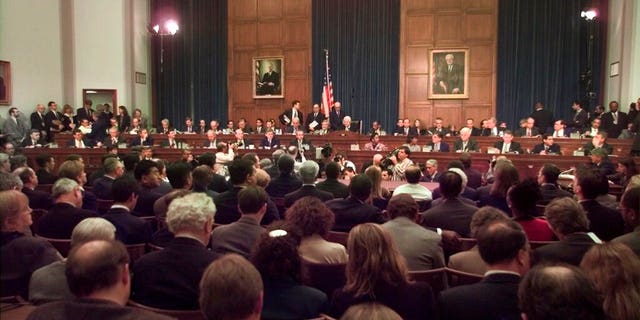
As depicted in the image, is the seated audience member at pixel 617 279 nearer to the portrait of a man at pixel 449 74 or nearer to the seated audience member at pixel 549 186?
the seated audience member at pixel 549 186

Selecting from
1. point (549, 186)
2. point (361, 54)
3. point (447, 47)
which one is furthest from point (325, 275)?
point (361, 54)

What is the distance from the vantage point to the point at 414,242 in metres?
3.79

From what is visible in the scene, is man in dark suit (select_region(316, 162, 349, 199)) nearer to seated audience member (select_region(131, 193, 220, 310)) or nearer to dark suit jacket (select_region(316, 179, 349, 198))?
dark suit jacket (select_region(316, 179, 349, 198))

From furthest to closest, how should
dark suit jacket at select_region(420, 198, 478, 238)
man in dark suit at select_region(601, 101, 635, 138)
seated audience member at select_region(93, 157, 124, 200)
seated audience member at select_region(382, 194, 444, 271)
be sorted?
man in dark suit at select_region(601, 101, 635, 138) < seated audience member at select_region(93, 157, 124, 200) < dark suit jacket at select_region(420, 198, 478, 238) < seated audience member at select_region(382, 194, 444, 271)

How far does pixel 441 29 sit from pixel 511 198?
40.2 feet

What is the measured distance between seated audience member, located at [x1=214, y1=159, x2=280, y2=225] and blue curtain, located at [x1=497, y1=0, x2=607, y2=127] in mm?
11430

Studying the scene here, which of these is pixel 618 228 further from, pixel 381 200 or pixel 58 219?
pixel 58 219

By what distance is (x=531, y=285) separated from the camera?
1.98m

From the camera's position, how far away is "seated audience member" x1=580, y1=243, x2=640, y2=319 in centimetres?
238

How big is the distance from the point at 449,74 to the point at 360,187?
11.5 m

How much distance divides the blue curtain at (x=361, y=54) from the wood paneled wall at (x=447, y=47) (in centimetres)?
31

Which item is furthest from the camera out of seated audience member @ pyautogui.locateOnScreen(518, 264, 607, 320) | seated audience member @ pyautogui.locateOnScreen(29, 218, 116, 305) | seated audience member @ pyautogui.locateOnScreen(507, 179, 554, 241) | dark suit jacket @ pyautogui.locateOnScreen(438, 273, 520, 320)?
seated audience member @ pyautogui.locateOnScreen(507, 179, 554, 241)

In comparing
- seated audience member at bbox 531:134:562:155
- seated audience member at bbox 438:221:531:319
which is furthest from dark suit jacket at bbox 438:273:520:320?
seated audience member at bbox 531:134:562:155

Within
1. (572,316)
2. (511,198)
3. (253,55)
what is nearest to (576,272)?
(572,316)
